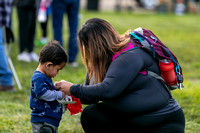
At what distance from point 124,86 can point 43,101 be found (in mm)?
757

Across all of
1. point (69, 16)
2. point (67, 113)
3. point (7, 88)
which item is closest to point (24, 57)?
point (69, 16)

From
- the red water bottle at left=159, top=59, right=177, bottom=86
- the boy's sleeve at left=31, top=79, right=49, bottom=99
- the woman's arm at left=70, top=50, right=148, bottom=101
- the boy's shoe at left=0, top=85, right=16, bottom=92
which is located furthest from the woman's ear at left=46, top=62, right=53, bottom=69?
the boy's shoe at left=0, top=85, right=16, bottom=92

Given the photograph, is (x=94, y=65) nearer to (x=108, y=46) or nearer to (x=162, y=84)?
(x=108, y=46)

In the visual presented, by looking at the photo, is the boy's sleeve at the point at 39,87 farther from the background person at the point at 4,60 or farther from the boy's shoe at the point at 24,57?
the boy's shoe at the point at 24,57

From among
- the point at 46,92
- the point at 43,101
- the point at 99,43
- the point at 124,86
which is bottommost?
the point at 43,101

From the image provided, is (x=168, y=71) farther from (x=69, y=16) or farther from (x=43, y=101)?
(x=69, y=16)

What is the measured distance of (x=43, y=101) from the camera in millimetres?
3121

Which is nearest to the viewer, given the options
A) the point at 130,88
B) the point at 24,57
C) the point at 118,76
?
the point at 118,76

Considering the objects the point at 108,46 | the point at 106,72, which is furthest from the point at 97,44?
the point at 106,72

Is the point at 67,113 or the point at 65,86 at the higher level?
the point at 65,86

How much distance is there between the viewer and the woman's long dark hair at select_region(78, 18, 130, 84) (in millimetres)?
2949

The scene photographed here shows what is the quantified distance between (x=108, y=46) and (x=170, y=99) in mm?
777

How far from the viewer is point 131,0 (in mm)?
30672

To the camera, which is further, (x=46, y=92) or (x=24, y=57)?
(x=24, y=57)
